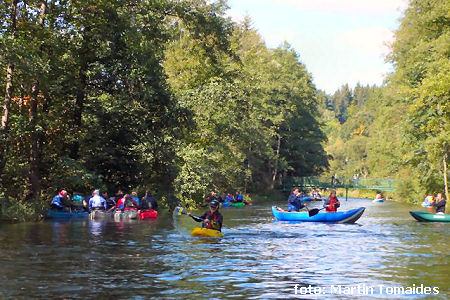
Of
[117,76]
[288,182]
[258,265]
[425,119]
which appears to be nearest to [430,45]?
[425,119]

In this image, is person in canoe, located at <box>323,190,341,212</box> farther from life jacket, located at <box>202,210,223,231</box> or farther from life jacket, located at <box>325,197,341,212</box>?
life jacket, located at <box>202,210,223,231</box>

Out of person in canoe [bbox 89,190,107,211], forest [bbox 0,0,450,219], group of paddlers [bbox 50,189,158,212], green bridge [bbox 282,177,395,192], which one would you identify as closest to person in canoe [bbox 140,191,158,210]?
group of paddlers [bbox 50,189,158,212]

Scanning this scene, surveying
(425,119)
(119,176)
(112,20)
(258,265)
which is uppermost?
(112,20)

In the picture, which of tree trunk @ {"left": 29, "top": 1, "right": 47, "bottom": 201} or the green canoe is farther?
the green canoe

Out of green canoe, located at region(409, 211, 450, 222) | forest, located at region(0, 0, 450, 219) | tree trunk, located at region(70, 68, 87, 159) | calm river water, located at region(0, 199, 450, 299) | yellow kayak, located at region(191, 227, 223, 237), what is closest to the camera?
calm river water, located at region(0, 199, 450, 299)

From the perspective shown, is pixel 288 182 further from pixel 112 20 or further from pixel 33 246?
pixel 33 246

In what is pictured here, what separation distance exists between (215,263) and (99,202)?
16515mm

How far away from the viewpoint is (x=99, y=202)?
33219 mm

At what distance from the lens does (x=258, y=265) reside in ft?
57.6

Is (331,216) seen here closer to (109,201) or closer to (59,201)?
(109,201)

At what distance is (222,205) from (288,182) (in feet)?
103

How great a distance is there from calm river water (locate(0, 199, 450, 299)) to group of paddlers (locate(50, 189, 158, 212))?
3.92 m

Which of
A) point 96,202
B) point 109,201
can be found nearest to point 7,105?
point 96,202

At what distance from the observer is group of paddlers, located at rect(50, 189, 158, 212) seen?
32.7 metres
